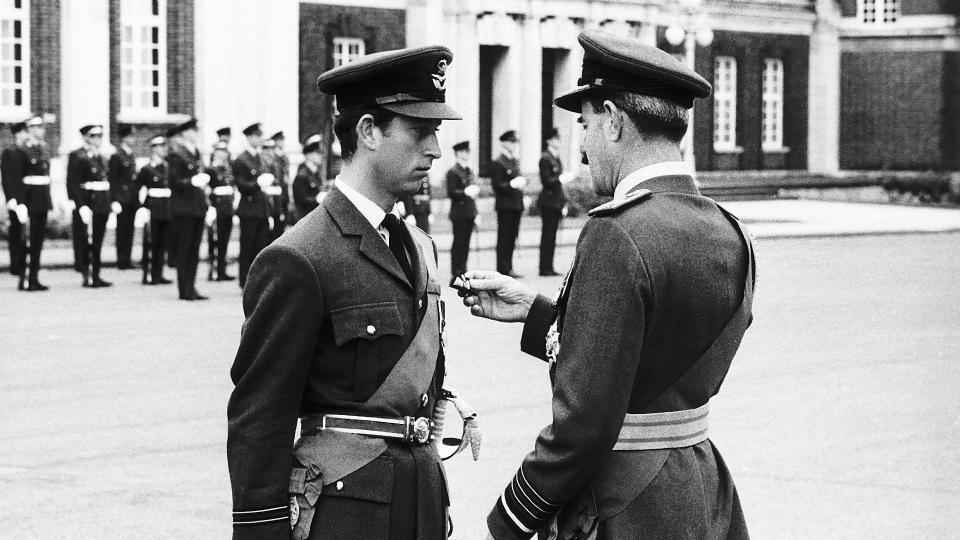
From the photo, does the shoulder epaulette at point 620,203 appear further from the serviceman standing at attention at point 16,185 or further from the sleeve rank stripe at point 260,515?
the serviceman standing at attention at point 16,185

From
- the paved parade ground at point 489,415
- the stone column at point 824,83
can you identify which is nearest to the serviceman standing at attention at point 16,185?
the paved parade ground at point 489,415

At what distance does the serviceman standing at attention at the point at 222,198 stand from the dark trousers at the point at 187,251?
2.41 feet

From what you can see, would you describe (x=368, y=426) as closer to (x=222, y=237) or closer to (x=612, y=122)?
(x=612, y=122)

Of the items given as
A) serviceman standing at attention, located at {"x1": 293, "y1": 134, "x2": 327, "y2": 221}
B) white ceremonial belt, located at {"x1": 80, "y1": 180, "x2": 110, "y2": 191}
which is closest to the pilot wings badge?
serviceman standing at attention, located at {"x1": 293, "y1": 134, "x2": 327, "y2": 221}

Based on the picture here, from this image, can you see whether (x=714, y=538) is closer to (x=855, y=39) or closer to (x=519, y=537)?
(x=519, y=537)

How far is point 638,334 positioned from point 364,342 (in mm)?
692

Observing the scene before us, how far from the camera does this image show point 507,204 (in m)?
21.0

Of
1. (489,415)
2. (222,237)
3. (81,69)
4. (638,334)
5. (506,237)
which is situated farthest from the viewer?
(81,69)

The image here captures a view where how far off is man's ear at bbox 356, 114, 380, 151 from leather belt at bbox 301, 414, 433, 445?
694 mm

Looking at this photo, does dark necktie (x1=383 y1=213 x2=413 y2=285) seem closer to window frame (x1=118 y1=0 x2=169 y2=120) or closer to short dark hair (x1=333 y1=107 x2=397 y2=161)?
short dark hair (x1=333 y1=107 x2=397 y2=161)

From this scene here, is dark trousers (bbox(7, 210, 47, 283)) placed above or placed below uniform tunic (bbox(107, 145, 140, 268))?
below

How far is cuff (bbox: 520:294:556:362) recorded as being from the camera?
12.9ft

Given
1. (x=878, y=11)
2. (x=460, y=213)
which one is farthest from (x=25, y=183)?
(x=878, y=11)

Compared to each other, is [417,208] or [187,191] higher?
[187,191]
